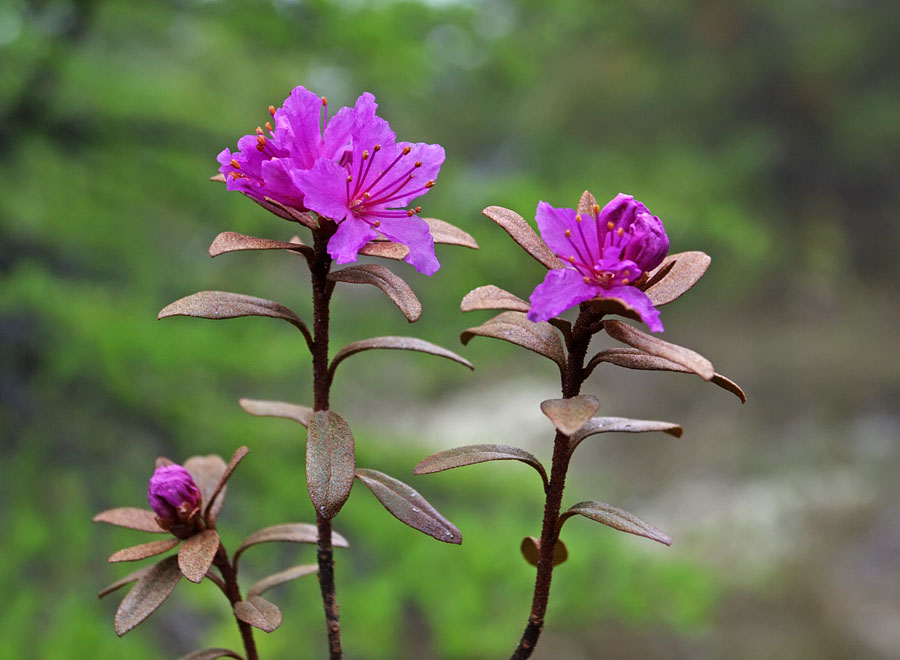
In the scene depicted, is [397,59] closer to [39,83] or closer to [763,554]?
[39,83]

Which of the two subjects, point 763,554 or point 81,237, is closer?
point 81,237

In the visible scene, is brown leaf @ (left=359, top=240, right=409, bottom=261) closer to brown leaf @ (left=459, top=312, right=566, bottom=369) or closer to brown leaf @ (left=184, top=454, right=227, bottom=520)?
brown leaf @ (left=459, top=312, right=566, bottom=369)

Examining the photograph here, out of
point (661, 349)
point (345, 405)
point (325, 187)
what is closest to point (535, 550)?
point (661, 349)

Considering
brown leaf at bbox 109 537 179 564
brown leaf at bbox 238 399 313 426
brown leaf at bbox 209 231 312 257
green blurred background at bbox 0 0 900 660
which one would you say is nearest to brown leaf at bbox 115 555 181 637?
brown leaf at bbox 109 537 179 564

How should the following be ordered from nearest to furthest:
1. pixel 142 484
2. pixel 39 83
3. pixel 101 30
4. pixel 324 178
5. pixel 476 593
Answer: pixel 324 178 < pixel 476 593 < pixel 142 484 < pixel 39 83 < pixel 101 30

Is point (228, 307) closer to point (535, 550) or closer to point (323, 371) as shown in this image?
point (323, 371)

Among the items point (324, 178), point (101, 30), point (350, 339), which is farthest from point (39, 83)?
point (324, 178)
